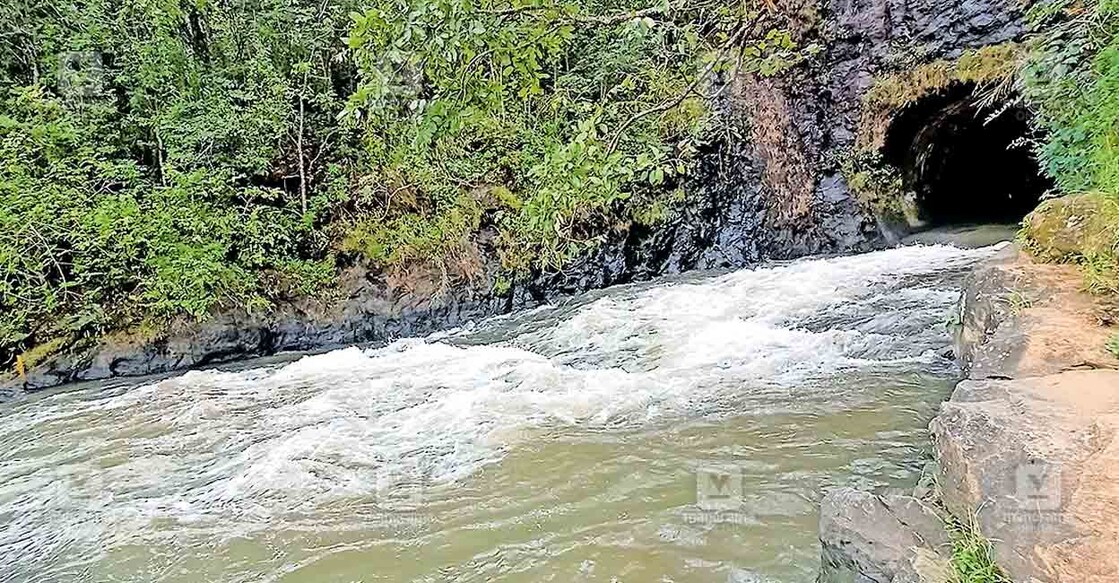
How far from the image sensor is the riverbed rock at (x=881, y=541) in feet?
7.03

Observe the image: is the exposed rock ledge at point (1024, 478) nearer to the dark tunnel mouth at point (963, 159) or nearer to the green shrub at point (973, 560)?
the green shrub at point (973, 560)

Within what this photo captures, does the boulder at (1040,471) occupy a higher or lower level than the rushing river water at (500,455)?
higher

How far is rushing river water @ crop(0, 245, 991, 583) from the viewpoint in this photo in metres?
3.41

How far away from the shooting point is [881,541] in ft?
7.54

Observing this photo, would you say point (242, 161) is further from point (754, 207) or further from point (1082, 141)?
point (1082, 141)

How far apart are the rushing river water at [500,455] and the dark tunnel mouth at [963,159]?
5.03 m

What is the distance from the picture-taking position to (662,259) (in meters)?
10.2

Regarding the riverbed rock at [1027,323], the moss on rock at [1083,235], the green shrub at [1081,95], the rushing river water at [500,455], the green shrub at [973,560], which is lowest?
the rushing river water at [500,455]

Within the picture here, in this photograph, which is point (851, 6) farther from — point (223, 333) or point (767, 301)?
point (223, 333)

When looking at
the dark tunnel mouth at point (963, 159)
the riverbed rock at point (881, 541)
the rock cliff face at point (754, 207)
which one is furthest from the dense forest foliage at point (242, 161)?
the riverbed rock at point (881, 541)

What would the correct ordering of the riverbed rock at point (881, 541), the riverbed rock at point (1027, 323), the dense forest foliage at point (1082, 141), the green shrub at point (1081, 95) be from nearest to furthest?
the riverbed rock at point (881, 541) → the riverbed rock at point (1027, 323) → the dense forest foliage at point (1082, 141) → the green shrub at point (1081, 95)

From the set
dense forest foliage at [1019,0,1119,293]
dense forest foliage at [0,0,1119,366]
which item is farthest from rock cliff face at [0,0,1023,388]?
dense forest foliage at [1019,0,1119,293]

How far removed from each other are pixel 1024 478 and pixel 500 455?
115 inches

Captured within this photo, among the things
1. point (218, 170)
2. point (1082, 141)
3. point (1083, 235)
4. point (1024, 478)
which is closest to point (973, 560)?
point (1024, 478)
